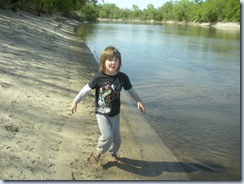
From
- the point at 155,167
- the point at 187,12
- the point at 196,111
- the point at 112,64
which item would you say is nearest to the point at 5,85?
the point at 112,64

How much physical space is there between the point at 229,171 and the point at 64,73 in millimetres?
6041

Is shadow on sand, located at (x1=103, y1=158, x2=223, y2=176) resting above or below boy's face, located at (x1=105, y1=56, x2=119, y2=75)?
below

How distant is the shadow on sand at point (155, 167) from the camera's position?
13.3ft

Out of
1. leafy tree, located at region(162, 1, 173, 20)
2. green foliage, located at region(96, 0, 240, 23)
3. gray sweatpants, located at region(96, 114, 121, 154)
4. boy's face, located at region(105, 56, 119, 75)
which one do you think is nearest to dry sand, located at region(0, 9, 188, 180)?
gray sweatpants, located at region(96, 114, 121, 154)

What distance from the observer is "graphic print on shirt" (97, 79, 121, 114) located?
12.2 feet

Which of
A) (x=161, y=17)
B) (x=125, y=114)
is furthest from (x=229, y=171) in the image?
(x=161, y=17)

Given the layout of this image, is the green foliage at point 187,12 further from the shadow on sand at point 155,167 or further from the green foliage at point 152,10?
the shadow on sand at point 155,167

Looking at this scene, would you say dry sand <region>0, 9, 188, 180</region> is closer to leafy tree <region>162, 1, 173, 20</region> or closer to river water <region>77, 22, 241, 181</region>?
river water <region>77, 22, 241, 181</region>

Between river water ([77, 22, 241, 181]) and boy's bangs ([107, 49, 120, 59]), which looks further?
river water ([77, 22, 241, 181])

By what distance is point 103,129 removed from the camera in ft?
12.4

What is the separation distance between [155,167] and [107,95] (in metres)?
1.34

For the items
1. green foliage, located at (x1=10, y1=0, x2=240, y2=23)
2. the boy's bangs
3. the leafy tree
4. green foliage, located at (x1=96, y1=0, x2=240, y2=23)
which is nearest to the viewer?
the boy's bangs

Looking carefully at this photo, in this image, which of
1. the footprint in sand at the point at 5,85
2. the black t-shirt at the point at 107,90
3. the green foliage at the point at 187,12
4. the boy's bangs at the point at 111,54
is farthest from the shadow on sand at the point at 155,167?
the green foliage at the point at 187,12

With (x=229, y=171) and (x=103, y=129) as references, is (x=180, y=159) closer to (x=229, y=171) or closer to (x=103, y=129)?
(x=229, y=171)
